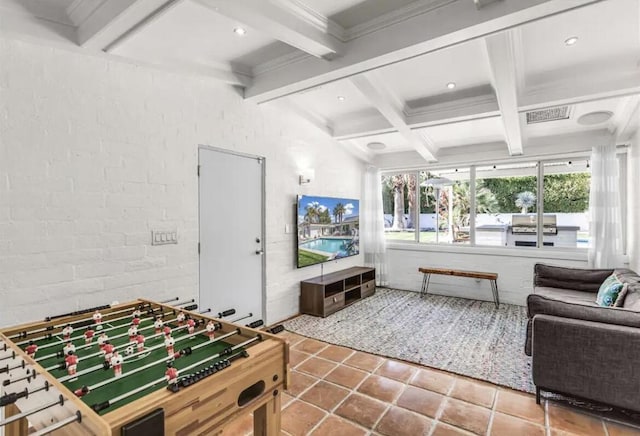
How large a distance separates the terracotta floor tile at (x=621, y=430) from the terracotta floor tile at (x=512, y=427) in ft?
1.39

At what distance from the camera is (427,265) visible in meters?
5.66

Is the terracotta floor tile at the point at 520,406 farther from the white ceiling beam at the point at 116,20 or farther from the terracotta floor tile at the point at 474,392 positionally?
the white ceiling beam at the point at 116,20

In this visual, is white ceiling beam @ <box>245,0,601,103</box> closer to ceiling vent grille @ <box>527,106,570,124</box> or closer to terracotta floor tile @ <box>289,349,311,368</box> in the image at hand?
ceiling vent grille @ <box>527,106,570,124</box>

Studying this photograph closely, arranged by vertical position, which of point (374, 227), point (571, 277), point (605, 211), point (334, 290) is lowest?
point (334, 290)

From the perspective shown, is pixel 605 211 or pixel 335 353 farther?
pixel 605 211

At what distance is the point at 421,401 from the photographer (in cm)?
237

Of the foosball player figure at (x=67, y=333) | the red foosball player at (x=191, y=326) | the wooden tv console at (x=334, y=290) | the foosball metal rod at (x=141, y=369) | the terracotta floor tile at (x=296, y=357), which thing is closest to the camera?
the foosball metal rod at (x=141, y=369)

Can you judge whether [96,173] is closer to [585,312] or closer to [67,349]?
[67,349]

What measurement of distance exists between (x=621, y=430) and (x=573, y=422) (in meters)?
0.25

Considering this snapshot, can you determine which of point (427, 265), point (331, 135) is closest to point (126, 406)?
point (331, 135)

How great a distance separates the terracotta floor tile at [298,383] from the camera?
250 centimetres

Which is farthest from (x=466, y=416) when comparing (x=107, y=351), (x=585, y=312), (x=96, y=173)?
(x=96, y=173)

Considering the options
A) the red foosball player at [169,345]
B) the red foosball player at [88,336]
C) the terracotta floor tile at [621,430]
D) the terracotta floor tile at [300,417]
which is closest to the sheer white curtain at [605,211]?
the terracotta floor tile at [621,430]

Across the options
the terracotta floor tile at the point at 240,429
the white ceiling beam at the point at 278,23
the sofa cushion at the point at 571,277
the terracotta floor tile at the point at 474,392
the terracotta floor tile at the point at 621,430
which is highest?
the white ceiling beam at the point at 278,23
